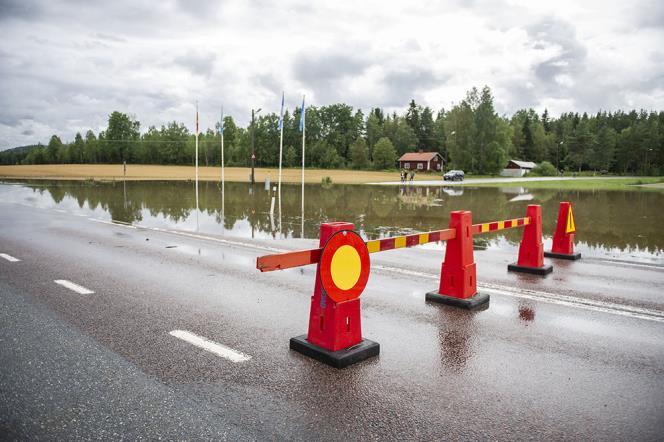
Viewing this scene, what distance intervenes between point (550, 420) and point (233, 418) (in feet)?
7.01

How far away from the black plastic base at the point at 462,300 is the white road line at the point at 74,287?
4.46m

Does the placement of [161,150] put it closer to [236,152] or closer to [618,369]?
[236,152]

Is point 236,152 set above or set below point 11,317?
above

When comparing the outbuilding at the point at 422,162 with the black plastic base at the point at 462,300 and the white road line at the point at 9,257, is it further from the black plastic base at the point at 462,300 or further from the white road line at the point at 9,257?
the black plastic base at the point at 462,300

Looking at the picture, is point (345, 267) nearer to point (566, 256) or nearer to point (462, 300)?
point (462, 300)

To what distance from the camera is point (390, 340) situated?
A: 5.04 meters

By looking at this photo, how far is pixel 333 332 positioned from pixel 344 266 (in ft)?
1.91

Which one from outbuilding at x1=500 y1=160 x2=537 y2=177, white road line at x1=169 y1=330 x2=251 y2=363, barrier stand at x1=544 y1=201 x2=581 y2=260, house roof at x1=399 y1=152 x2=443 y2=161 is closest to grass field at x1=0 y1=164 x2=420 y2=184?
house roof at x1=399 y1=152 x2=443 y2=161

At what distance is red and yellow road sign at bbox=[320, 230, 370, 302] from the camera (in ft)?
14.2

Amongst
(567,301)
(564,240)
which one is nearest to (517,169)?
(564,240)

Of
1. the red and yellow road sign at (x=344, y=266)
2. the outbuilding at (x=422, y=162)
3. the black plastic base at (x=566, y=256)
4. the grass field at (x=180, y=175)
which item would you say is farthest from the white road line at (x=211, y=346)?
the outbuilding at (x=422, y=162)

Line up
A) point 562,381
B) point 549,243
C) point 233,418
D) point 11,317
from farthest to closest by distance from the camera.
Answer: point 549,243
point 11,317
point 562,381
point 233,418

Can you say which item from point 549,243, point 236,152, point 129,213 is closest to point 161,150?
point 236,152

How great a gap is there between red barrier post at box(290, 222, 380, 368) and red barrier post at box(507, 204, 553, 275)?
4600 mm
